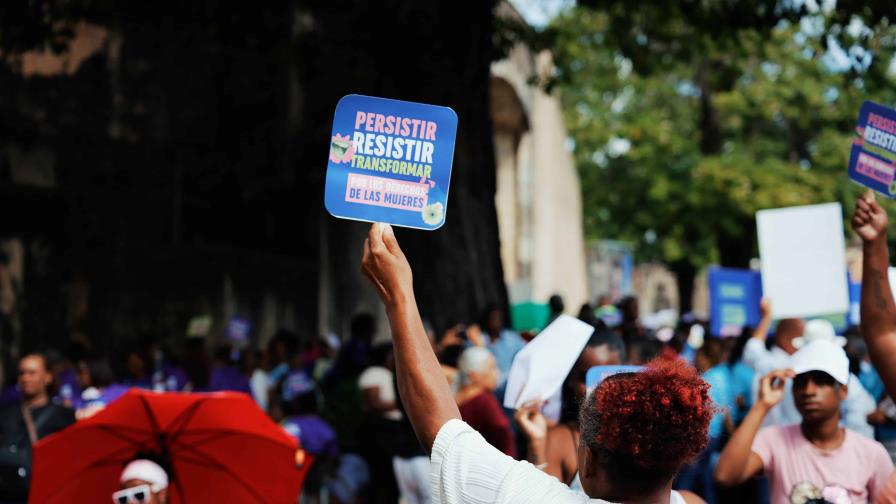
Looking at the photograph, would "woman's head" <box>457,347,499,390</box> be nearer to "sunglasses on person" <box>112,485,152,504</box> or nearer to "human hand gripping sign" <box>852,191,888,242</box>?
"sunglasses on person" <box>112,485,152,504</box>

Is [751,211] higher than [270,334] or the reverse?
higher

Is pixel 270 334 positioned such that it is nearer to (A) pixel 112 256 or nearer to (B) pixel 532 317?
(A) pixel 112 256

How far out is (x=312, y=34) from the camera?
14.3m

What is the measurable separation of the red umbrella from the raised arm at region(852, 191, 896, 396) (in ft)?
10.0

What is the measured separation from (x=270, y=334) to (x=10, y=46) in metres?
9.25

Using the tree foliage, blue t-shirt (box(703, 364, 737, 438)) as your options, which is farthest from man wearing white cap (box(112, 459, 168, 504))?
the tree foliage

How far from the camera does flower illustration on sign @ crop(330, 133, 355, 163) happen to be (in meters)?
3.53

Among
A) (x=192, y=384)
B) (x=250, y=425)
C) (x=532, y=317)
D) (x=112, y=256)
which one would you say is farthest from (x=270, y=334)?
(x=250, y=425)

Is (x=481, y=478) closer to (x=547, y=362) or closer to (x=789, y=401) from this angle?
(x=547, y=362)

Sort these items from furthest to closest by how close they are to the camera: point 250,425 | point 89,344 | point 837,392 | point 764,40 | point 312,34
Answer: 1. point 89,344
2. point 312,34
3. point 764,40
4. point 250,425
5. point 837,392

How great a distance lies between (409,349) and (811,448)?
8.65 feet

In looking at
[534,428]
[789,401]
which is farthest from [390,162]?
[789,401]

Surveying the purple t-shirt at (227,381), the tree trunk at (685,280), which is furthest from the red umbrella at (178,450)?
the tree trunk at (685,280)

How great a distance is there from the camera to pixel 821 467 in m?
5.17
